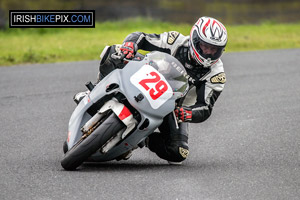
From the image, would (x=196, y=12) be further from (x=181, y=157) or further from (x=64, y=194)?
(x=64, y=194)

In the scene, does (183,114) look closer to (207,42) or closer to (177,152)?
(177,152)

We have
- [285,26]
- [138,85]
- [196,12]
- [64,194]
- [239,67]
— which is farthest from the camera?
[285,26]

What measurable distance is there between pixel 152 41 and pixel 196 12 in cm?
1203

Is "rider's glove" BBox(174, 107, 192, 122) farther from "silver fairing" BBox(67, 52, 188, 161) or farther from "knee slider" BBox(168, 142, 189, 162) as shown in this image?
"knee slider" BBox(168, 142, 189, 162)

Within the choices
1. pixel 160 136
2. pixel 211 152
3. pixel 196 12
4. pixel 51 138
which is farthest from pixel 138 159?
pixel 196 12

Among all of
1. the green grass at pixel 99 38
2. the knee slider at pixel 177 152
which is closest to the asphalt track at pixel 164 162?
the knee slider at pixel 177 152

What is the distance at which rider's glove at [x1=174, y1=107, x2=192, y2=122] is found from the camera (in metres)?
6.08

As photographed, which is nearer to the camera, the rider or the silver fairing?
the silver fairing

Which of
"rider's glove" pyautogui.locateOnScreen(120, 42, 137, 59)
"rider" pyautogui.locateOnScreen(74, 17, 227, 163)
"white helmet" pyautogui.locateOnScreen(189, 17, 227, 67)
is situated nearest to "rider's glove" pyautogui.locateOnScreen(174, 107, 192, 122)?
"rider" pyautogui.locateOnScreen(74, 17, 227, 163)

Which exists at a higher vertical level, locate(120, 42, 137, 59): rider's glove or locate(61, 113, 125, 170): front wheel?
locate(120, 42, 137, 59): rider's glove

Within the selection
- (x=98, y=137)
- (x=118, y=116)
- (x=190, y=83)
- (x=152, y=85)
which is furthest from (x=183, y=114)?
(x=98, y=137)

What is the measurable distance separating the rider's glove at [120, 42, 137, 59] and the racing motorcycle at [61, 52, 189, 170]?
358 millimetres

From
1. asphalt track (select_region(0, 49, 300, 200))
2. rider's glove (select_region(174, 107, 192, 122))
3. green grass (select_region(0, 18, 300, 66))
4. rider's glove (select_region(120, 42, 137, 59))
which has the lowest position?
green grass (select_region(0, 18, 300, 66))

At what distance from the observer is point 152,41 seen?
6941 mm
